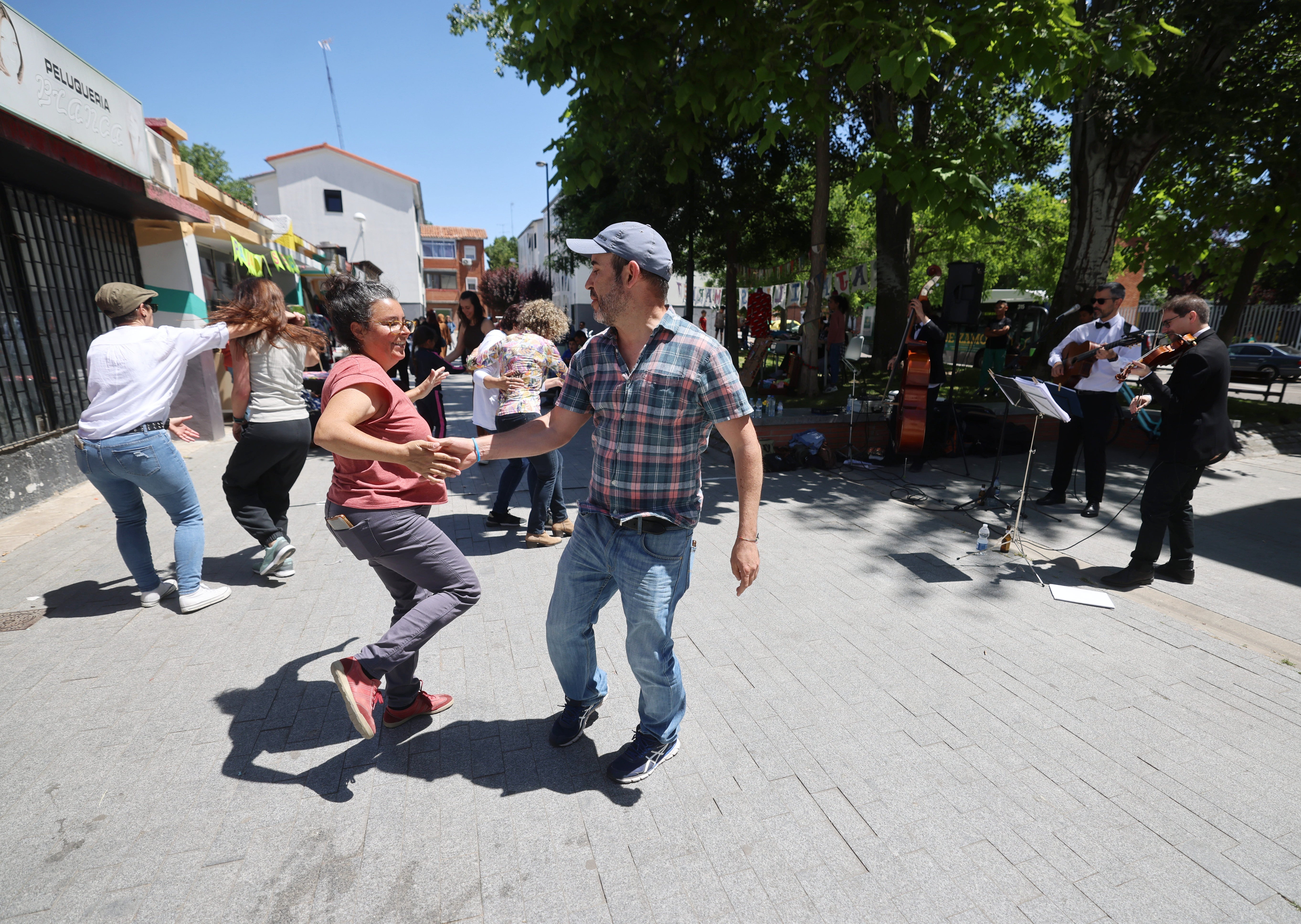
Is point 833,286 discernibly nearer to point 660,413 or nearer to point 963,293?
point 963,293

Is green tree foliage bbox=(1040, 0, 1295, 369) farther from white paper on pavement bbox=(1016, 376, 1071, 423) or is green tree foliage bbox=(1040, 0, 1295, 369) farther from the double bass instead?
white paper on pavement bbox=(1016, 376, 1071, 423)

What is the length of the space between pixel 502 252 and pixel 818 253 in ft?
296

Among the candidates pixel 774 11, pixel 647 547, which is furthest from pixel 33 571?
pixel 774 11

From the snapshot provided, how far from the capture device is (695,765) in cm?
263

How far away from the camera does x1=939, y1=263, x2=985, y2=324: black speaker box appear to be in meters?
8.18

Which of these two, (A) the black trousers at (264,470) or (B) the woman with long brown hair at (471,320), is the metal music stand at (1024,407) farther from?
(B) the woman with long brown hair at (471,320)

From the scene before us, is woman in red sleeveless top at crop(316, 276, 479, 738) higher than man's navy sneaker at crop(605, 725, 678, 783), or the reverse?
woman in red sleeveless top at crop(316, 276, 479, 738)

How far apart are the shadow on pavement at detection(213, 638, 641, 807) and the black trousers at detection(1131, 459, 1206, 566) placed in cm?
414

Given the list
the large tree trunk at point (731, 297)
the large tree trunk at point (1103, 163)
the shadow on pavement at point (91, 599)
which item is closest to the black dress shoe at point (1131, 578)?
the large tree trunk at point (1103, 163)

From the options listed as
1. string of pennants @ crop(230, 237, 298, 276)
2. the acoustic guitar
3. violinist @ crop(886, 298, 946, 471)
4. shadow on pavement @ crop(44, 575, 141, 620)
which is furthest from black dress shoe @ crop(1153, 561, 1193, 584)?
string of pennants @ crop(230, 237, 298, 276)

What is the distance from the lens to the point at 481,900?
78.8 inches

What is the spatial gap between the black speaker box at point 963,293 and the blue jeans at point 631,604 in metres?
7.47

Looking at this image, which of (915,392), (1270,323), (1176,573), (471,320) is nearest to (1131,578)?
(1176,573)

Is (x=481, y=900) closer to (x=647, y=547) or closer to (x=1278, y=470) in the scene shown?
(x=647, y=547)
